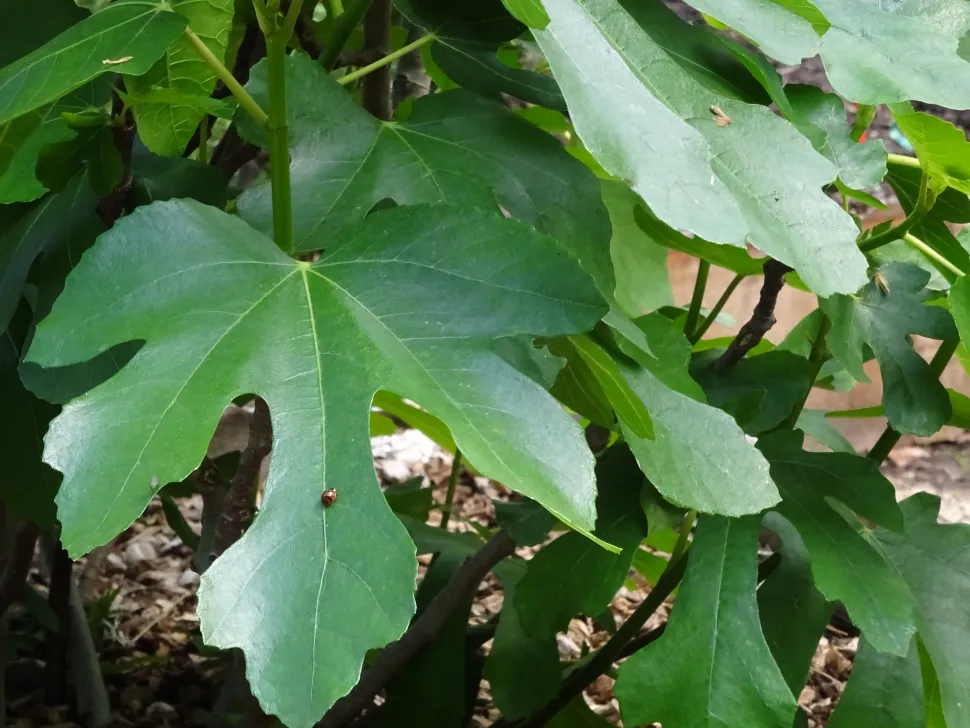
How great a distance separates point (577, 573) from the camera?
0.74m

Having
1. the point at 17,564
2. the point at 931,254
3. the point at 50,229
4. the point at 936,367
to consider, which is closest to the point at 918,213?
the point at 931,254

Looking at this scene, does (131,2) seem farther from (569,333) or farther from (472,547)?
(472,547)

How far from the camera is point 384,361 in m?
0.47

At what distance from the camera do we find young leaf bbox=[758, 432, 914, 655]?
661 millimetres

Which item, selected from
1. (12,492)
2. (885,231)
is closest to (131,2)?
(12,492)

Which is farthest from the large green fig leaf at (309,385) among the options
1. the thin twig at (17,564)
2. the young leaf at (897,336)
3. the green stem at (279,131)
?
the thin twig at (17,564)

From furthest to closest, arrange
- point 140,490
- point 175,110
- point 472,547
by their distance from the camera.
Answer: point 472,547, point 175,110, point 140,490

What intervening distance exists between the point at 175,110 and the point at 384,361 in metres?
0.27

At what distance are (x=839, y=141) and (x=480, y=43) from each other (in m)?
0.30

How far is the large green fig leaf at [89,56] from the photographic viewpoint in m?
0.46

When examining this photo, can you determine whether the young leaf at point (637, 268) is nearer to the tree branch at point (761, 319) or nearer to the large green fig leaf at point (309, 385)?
the tree branch at point (761, 319)

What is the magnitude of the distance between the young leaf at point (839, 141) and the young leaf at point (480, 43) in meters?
0.18

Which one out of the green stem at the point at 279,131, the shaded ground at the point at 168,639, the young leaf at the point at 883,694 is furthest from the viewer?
the shaded ground at the point at 168,639

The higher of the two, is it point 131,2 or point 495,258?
point 131,2
